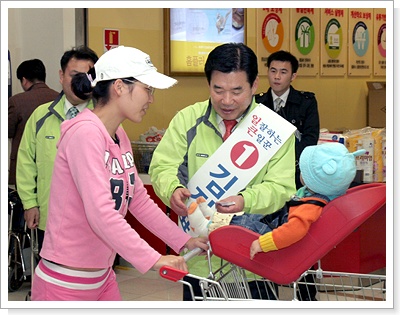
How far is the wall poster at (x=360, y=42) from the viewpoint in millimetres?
10172

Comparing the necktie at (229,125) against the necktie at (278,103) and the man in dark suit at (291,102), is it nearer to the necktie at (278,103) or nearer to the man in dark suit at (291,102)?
the man in dark suit at (291,102)

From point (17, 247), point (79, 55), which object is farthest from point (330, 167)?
point (17, 247)

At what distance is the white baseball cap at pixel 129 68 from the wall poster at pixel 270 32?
609cm

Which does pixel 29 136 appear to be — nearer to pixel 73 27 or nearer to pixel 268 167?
pixel 268 167

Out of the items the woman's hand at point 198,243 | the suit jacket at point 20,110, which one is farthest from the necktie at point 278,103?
the woman's hand at point 198,243

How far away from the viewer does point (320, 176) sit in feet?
8.24

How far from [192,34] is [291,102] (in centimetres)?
225

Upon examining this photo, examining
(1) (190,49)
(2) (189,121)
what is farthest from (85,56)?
(1) (190,49)

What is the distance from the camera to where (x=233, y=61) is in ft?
9.93

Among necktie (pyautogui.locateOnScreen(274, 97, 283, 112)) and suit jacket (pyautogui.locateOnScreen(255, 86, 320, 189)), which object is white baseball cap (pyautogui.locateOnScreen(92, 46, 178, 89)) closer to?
suit jacket (pyautogui.locateOnScreen(255, 86, 320, 189))

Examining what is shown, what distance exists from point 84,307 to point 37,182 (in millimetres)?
2183

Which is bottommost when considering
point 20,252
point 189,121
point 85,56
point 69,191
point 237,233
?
point 20,252

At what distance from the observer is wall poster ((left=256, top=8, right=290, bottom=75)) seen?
871 centimetres

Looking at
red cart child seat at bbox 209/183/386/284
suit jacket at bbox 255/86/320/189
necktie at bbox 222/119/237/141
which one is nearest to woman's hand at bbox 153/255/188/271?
red cart child seat at bbox 209/183/386/284
